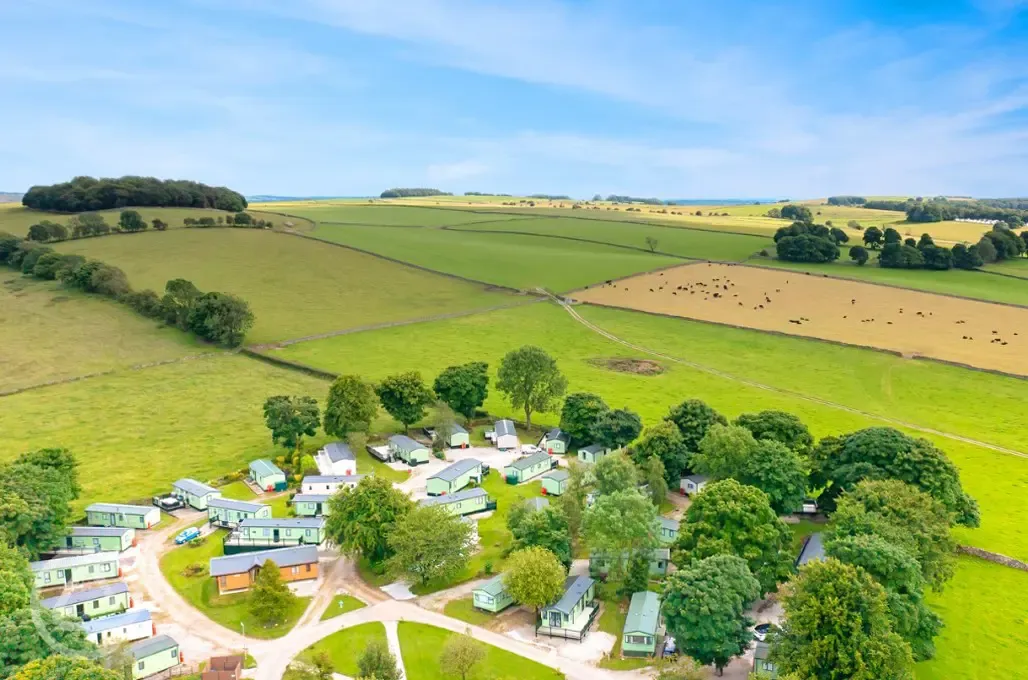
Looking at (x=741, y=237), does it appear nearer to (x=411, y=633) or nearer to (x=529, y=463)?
(x=529, y=463)

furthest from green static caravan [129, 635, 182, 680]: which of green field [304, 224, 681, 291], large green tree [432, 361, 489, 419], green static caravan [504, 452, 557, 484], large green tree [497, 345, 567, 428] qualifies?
green field [304, 224, 681, 291]

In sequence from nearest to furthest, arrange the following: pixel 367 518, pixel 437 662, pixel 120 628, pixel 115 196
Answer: pixel 437 662 < pixel 120 628 < pixel 367 518 < pixel 115 196

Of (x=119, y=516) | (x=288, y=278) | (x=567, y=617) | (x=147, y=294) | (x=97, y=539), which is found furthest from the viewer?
(x=288, y=278)

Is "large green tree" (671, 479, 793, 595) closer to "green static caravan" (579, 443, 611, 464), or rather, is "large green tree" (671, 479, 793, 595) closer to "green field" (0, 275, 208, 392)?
"green static caravan" (579, 443, 611, 464)

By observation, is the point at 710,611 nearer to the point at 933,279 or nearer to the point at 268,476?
the point at 268,476

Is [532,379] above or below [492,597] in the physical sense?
above

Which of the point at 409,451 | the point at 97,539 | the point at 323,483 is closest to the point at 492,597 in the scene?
the point at 323,483

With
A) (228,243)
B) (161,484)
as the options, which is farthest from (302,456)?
(228,243)
